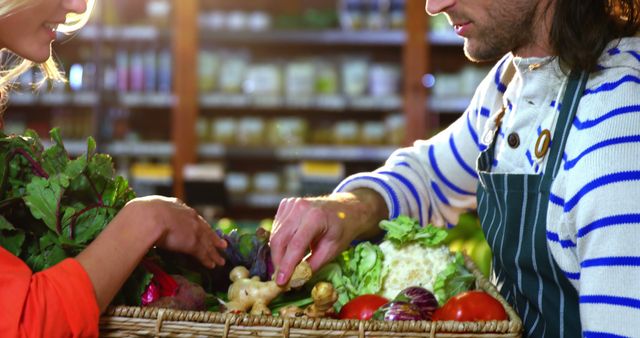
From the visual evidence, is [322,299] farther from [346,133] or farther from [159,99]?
[159,99]

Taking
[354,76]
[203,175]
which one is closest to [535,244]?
[203,175]

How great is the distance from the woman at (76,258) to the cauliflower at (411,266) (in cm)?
32

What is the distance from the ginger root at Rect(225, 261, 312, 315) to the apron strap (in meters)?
0.44

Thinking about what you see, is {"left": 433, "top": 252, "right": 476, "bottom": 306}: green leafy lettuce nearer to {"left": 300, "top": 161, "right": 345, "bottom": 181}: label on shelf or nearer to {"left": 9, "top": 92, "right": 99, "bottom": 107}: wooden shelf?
{"left": 300, "top": 161, "right": 345, "bottom": 181}: label on shelf

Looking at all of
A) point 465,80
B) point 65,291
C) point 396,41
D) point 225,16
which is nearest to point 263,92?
point 225,16

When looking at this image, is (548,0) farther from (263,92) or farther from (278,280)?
(263,92)

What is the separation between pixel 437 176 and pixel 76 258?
2.86 feet

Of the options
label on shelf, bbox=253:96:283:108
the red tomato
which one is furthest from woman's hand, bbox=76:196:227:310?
label on shelf, bbox=253:96:283:108

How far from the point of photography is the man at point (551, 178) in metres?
1.18

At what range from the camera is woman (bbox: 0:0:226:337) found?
113 cm

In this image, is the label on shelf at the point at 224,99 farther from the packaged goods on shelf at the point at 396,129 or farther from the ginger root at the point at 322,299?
the ginger root at the point at 322,299

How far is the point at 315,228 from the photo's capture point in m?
1.50

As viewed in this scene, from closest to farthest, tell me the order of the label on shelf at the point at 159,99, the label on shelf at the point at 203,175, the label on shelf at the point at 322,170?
the label on shelf at the point at 203,175 → the label on shelf at the point at 322,170 → the label on shelf at the point at 159,99

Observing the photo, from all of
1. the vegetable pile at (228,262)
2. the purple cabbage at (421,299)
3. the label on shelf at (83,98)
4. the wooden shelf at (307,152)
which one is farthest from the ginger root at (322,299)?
the label on shelf at (83,98)
